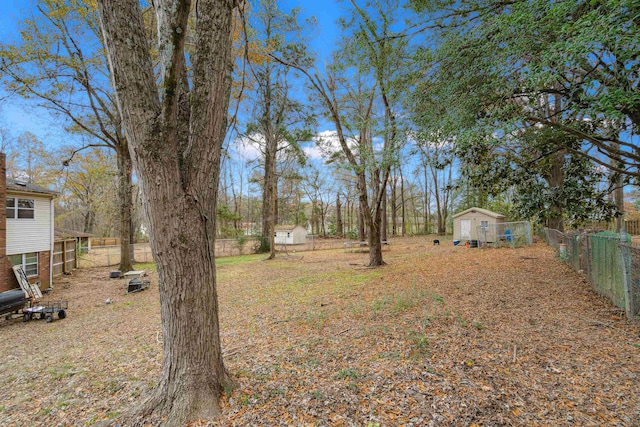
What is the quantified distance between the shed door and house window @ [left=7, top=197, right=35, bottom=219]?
76.0 ft

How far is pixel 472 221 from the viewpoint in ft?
62.3

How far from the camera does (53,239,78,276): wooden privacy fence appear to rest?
560 inches

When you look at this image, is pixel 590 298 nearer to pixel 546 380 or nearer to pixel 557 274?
pixel 557 274

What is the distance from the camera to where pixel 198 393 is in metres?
2.61

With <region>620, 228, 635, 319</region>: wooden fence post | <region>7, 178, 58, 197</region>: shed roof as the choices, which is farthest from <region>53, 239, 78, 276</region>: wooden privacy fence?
<region>620, 228, 635, 319</region>: wooden fence post

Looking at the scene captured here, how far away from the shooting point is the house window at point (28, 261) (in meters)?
10.9

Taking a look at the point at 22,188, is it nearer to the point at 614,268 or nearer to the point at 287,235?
the point at 614,268

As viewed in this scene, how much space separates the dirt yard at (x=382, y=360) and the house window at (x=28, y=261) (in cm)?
516

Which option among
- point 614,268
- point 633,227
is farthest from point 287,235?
point 633,227

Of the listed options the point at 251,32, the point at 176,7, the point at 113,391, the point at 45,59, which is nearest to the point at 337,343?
the point at 113,391

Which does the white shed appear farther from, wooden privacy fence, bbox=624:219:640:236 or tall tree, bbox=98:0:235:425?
tall tree, bbox=98:0:235:425

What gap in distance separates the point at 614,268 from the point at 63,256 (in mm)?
21330

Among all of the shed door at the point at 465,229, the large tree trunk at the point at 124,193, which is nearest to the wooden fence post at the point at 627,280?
the shed door at the point at 465,229

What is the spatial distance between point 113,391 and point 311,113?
14290mm
